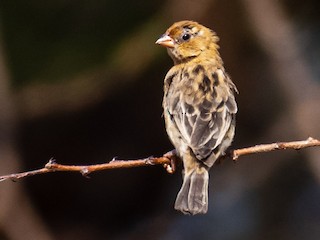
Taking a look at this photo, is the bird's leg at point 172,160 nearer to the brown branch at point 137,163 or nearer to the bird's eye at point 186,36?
the brown branch at point 137,163

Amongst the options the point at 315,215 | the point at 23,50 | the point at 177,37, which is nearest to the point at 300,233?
the point at 315,215

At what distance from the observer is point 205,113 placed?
231 inches

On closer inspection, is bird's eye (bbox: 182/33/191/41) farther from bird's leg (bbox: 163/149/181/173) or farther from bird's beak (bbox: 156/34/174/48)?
bird's leg (bbox: 163/149/181/173)

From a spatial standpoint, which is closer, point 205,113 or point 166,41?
point 205,113

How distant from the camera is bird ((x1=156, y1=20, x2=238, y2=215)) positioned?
5.63 meters

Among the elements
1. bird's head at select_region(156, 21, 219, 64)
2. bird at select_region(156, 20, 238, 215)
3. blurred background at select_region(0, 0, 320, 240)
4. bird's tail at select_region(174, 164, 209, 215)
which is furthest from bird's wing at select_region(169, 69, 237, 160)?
blurred background at select_region(0, 0, 320, 240)

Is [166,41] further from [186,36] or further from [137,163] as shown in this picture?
[137,163]

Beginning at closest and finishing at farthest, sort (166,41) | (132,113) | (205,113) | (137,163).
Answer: (137,163) < (205,113) < (166,41) < (132,113)

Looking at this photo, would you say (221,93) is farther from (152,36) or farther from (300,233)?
(300,233)

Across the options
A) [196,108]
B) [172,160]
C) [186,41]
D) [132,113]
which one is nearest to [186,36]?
[186,41]

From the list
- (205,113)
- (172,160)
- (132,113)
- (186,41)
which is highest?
(186,41)

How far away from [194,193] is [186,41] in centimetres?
118

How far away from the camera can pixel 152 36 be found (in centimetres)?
857

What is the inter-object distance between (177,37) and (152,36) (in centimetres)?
219
